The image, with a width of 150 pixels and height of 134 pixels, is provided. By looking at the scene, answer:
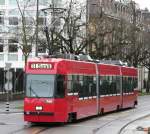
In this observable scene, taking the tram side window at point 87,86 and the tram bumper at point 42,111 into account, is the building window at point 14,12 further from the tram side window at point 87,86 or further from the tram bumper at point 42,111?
the tram bumper at point 42,111

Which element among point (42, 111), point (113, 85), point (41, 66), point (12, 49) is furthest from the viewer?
point (12, 49)

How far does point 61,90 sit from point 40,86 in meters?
0.94

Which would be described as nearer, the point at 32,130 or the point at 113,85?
the point at 32,130

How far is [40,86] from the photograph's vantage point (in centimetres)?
2655

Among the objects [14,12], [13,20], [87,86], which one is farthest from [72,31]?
[14,12]

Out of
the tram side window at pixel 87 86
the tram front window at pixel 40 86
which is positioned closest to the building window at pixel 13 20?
the tram side window at pixel 87 86

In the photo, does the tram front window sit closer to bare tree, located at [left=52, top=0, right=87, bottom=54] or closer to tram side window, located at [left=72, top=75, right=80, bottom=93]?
tram side window, located at [left=72, top=75, right=80, bottom=93]

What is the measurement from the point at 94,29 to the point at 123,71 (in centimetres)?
1840

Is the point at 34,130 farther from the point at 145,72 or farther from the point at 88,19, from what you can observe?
the point at 145,72

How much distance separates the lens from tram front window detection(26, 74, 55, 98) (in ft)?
86.6

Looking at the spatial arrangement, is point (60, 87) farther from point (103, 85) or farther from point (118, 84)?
point (118, 84)

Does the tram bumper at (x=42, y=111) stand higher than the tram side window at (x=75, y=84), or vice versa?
the tram side window at (x=75, y=84)

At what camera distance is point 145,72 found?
12194 centimetres

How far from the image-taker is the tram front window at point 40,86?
1039 inches
